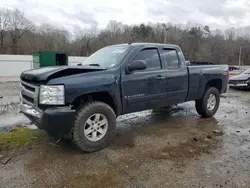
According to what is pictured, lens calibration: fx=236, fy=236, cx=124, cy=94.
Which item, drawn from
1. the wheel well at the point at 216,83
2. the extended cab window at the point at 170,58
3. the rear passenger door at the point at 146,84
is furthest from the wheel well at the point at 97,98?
the wheel well at the point at 216,83

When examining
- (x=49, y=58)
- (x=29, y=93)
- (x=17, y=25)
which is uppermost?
(x=17, y=25)

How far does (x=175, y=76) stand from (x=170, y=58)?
444 millimetres

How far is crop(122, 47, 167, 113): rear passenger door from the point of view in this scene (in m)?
4.43

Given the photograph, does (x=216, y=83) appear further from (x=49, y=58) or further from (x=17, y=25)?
(x=17, y=25)

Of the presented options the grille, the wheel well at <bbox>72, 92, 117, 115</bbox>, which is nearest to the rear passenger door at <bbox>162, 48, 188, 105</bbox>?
the wheel well at <bbox>72, 92, 117, 115</bbox>

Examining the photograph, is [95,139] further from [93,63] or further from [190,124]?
[190,124]

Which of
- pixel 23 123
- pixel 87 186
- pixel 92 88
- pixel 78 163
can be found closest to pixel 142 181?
pixel 87 186

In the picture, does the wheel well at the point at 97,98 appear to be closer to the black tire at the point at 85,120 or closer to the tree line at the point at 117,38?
the black tire at the point at 85,120

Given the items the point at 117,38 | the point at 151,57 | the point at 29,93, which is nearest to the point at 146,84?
the point at 151,57

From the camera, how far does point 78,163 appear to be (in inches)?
142

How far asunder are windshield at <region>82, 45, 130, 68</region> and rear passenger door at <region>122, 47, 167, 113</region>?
0.28 meters

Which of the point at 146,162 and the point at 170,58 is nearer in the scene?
the point at 146,162

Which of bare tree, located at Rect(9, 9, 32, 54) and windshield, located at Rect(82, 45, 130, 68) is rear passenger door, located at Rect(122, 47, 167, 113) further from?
bare tree, located at Rect(9, 9, 32, 54)

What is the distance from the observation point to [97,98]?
420 centimetres
